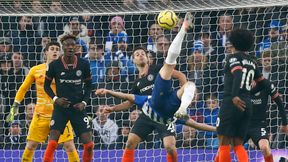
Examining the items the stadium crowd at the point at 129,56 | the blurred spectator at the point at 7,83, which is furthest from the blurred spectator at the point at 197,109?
the blurred spectator at the point at 7,83

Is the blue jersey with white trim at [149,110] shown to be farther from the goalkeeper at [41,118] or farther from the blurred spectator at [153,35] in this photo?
the blurred spectator at [153,35]

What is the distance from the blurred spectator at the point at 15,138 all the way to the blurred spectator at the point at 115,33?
2029mm

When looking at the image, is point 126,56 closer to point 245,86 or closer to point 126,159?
point 126,159

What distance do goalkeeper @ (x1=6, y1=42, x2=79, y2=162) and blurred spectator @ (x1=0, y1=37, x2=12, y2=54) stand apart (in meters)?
2.69

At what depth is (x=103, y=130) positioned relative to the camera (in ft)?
51.1

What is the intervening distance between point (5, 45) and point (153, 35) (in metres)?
2.57

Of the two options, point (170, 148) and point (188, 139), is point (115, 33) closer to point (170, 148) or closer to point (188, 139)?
point (188, 139)

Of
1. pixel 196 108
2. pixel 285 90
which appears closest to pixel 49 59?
pixel 196 108

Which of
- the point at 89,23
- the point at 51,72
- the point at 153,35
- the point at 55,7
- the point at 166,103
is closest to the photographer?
the point at 166,103

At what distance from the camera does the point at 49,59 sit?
13.5 m

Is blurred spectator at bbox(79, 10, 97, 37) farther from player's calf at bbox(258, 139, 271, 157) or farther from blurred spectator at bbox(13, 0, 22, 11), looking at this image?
player's calf at bbox(258, 139, 271, 157)

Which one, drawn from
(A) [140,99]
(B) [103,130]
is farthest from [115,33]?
(A) [140,99]

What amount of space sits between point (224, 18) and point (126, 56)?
178 centimetres

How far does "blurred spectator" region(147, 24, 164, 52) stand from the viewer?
15.8 meters
